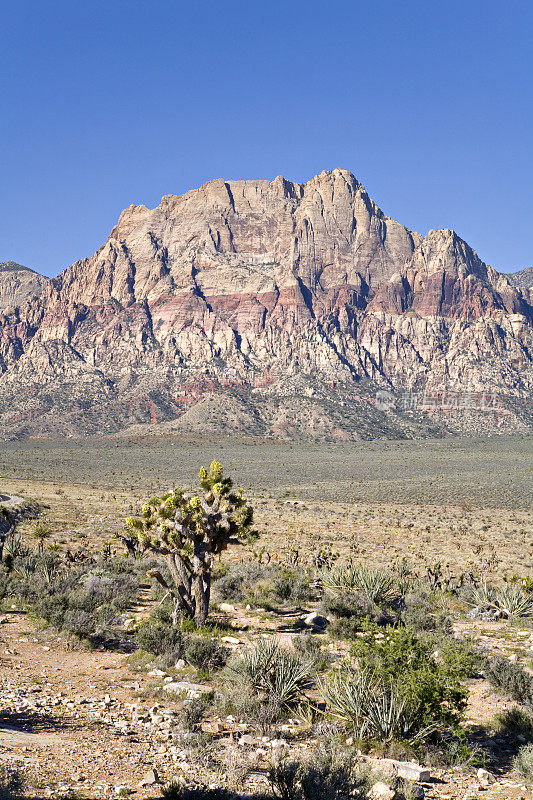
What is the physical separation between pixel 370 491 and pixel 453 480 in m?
12.0

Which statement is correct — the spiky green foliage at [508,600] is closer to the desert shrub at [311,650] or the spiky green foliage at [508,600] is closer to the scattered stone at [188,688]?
the desert shrub at [311,650]

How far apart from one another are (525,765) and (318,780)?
2.67 metres

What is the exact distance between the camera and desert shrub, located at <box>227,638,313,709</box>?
8539 mm

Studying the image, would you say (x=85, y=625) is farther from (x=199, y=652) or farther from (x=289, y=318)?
(x=289, y=318)

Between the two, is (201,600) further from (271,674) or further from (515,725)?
(515,725)

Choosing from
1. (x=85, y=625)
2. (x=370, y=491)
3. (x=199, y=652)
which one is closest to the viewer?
(x=199, y=652)

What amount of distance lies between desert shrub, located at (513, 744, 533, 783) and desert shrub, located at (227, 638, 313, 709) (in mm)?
3024

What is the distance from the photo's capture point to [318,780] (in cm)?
581

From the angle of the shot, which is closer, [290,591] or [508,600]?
[508,600]

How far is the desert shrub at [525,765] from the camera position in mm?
6598

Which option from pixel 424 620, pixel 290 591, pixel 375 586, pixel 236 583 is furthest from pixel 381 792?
pixel 236 583

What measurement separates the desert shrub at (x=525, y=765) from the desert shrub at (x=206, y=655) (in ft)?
16.3

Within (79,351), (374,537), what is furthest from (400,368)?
(374,537)

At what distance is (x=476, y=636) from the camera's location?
13039 mm
